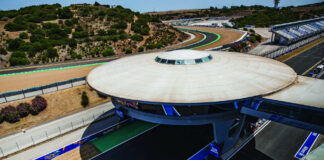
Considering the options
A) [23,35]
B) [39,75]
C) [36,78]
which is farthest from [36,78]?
[23,35]

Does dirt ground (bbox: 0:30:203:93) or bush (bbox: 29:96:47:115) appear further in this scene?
dirt ground (bbox: 0:30:203:93)

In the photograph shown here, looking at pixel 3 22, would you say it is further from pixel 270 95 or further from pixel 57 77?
pixel 270 95

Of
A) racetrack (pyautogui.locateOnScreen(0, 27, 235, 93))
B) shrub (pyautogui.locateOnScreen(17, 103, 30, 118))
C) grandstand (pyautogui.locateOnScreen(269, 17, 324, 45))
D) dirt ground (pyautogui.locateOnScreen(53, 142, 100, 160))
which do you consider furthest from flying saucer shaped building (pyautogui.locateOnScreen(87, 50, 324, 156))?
grandstand (pyautogui.locateOnScreen(269, 17, 324, 45))

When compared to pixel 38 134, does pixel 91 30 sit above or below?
above

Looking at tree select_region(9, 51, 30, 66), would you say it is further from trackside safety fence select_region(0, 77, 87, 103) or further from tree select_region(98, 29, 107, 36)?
tree select_region(98, 29, 107, 36)

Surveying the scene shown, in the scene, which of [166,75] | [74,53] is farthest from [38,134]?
[74,53]

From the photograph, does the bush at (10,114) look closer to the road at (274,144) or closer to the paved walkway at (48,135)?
the paved walkway at (48,135)

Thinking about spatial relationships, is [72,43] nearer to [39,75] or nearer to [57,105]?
[39,75]
